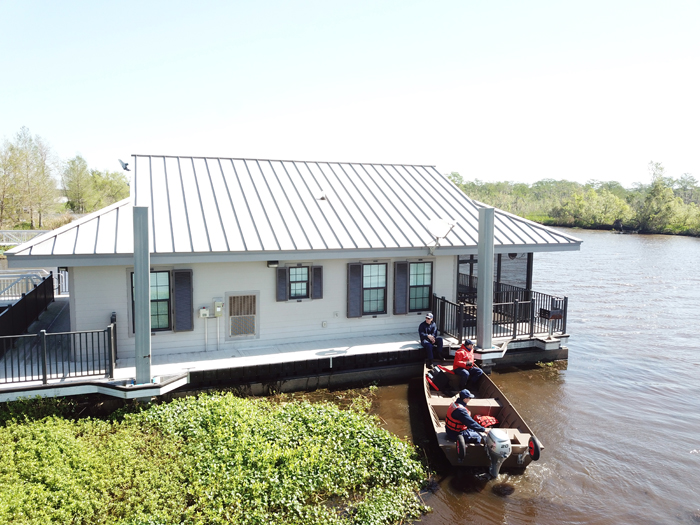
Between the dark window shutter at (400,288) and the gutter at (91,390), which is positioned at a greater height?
the dark window shutter at (400,288)

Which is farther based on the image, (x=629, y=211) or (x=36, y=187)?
(x=629, y=211)

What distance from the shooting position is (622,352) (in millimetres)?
17531

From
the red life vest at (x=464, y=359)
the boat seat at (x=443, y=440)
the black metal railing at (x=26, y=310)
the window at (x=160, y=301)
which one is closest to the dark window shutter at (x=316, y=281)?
the window at (x=160, y=301)

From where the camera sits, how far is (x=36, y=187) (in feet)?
154

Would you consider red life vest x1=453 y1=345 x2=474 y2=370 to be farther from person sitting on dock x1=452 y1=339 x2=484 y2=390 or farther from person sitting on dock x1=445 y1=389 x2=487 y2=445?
person sitting on dock x1=445 y1=389 x2=487 y2=445

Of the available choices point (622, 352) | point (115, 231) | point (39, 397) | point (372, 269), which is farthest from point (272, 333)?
point (622, 352)

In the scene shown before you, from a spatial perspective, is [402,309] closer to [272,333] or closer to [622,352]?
[272,333]

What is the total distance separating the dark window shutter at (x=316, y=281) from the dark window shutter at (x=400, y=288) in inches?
84.9

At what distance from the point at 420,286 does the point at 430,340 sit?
6.68 feet

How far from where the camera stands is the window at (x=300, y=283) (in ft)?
42.5

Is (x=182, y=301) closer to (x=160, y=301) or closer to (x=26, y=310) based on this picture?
(x=160, y=301)

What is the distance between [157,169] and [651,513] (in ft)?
45.1

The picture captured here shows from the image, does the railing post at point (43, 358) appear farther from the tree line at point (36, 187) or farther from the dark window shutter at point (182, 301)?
the tree line at point (36, 187)

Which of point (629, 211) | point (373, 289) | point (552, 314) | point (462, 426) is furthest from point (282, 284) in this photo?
point (629, 211)
